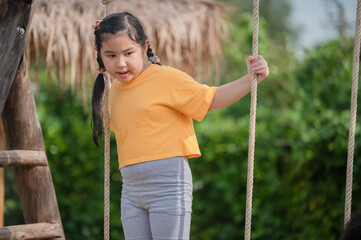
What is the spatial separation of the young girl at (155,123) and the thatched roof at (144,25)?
1538mm

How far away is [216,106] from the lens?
1.68m

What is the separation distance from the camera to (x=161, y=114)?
1.71 metres

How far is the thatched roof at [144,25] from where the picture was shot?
3346 millimetres

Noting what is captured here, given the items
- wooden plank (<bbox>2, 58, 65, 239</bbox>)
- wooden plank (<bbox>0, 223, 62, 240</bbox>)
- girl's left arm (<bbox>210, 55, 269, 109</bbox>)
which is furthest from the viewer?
wooden plank (<bbox>2, 58, 65, 239</bbox>)

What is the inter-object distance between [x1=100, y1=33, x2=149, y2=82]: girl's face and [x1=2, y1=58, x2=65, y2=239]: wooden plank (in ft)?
1.41

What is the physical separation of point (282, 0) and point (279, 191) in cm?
1245

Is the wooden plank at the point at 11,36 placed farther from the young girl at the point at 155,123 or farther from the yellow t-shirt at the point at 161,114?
the yellow t-shirt at the point at 161,114

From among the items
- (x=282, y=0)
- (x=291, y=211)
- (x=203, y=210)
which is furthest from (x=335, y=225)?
(x=282, y=0)

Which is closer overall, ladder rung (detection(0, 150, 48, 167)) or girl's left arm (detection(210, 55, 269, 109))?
girl's left arm (detection(210, 55, 269, 109))

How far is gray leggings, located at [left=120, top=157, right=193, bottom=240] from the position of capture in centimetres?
167

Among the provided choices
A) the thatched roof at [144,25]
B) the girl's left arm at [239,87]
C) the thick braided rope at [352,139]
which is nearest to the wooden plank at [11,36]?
the girl's left arm at [239,87]

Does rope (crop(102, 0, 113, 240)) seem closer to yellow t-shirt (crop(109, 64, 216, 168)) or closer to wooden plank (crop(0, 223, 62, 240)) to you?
yellow t-shirt (crop(109, 64, 216, 168))

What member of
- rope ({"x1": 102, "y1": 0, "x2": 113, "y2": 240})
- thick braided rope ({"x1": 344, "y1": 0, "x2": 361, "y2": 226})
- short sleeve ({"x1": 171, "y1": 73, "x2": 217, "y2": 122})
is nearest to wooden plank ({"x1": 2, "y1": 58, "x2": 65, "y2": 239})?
rope ({"x1": 102, "y1": 0, "x2": 113, "y2": 240})

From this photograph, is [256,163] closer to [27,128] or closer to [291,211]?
[291,211]
